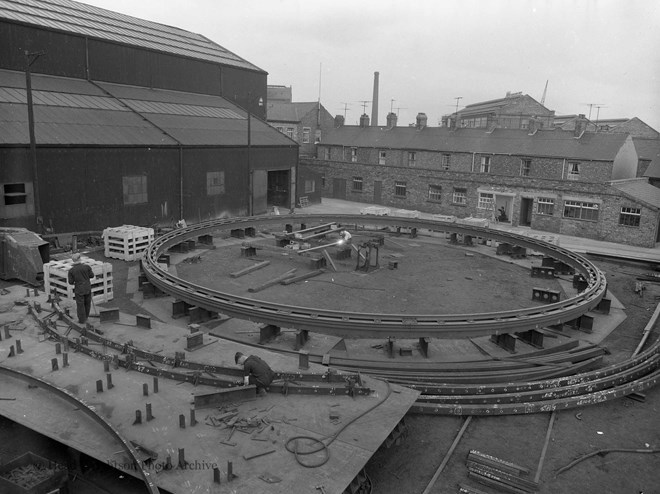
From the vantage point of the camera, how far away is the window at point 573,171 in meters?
33.3

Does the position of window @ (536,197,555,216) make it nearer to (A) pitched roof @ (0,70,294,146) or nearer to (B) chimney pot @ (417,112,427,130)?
(B) chimney pot @ (417,112,427,130)

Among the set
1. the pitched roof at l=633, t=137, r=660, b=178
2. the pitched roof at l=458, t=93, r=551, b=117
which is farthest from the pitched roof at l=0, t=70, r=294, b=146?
the pitched roof at l=458, t=93, r=551, b=117

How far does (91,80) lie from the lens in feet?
95.7

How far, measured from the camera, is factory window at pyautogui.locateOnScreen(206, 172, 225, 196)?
28.9 metres

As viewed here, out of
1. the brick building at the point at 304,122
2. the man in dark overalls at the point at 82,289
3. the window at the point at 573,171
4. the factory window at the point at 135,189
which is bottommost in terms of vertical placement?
the man in dark overalls at the point at 82,289

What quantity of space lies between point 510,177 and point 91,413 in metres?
31.0

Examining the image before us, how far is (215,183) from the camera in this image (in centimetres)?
2941

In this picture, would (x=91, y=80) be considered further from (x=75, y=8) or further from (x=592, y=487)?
(x=592, y=487)

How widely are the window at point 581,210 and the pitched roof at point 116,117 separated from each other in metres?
17.8

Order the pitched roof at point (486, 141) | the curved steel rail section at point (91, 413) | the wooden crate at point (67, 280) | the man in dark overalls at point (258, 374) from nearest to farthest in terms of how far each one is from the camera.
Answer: the curved steel rail section at point (91, 413) < the man in dark overalls at point (258, 374) < the wooden crate at point (67, 280) < the pitched roof at point (486, 141)

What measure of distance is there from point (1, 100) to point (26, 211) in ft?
17.8

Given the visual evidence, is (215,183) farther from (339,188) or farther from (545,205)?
(545,205)

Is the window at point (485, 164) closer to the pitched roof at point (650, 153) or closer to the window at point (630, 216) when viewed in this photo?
the window at point (630, 216)

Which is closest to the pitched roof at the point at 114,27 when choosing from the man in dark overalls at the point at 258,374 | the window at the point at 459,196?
the window at the point at 459,196
